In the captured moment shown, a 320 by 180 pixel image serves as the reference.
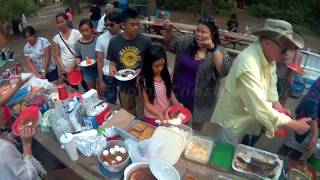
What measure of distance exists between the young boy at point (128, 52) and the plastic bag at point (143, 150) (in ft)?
3.83

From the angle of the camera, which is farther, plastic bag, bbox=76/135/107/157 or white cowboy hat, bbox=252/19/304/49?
plastic bag, bbox=76/135/107/157

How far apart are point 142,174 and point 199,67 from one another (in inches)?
55.7

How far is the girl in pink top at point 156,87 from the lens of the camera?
3172mm

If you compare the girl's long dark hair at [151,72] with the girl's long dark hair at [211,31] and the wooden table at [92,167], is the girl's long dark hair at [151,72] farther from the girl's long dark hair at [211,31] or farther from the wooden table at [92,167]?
the wooden table at [92,167]

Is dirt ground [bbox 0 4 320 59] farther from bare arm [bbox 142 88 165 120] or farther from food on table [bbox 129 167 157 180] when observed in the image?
food on table [bbox 129 167 157 180]

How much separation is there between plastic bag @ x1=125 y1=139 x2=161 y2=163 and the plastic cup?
533mm

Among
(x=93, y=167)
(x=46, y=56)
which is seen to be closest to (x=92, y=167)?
(x=93, y=167)

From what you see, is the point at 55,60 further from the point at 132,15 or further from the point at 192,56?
the point at 192,56

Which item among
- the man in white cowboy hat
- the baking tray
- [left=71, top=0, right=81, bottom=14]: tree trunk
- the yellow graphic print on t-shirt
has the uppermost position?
the man in white cowboy hat

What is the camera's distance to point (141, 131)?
9.73 feet

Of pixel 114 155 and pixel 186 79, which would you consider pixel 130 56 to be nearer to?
pixel 186 79

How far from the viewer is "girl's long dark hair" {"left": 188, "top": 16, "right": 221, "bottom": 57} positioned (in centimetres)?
300

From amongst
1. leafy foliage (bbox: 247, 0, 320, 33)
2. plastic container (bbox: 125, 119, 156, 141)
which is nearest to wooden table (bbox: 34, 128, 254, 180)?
plastic container (bbox: 125, 119, 156, 141)

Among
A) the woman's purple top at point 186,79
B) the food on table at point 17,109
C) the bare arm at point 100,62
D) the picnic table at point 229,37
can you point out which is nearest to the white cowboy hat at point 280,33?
the woman's purple top at point 186,79
